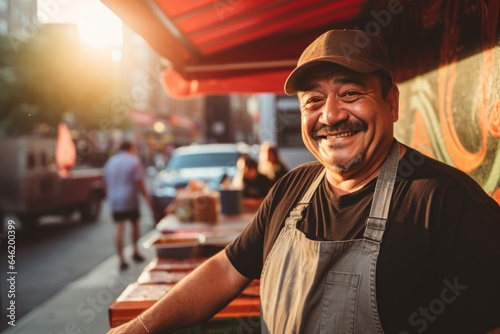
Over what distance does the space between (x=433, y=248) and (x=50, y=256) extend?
316 inches

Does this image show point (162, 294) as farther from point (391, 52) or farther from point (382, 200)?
point (391, 52)

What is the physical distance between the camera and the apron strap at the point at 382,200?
1391mm

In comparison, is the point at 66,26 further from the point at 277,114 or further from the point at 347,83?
the point at 347,83

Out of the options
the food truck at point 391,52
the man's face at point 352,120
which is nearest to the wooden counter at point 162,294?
the food truck at point 391,52

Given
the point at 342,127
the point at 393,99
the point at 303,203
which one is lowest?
the point at 303,203

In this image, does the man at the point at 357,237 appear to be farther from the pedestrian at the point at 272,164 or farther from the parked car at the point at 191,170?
the parked car at the point at 191,170

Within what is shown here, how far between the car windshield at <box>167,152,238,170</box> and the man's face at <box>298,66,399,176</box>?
28.6ft

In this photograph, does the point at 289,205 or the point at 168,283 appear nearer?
the point at 289,205

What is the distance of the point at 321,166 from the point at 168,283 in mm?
1144

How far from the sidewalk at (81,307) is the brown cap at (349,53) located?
160 inches

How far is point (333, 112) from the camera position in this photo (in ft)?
5.24

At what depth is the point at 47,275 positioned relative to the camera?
694cm

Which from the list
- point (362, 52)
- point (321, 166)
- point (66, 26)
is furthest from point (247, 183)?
point (66, 26)

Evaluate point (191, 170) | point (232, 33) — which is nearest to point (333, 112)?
point (232, 33)
